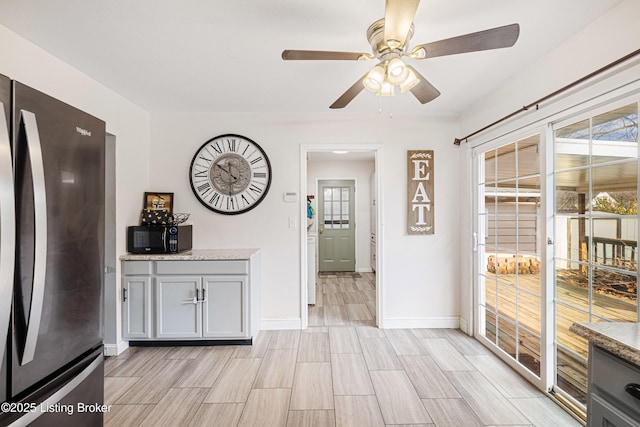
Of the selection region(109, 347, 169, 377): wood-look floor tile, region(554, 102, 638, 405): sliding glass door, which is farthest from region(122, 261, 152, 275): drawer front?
region(554, 102, 638, 405): sliding glass door

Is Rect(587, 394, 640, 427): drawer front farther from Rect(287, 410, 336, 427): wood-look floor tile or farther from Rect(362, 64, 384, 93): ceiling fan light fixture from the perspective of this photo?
Rect(362, 64, 384, 93): ceiling fan light fixture

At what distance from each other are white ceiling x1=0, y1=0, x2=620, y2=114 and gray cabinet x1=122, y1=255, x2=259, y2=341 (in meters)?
1.62

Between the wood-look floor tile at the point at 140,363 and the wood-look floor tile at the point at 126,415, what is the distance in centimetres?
45

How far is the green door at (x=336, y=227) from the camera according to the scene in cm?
655

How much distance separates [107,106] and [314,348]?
113 inches

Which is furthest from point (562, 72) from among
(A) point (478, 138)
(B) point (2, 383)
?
(B) point (2, 383)

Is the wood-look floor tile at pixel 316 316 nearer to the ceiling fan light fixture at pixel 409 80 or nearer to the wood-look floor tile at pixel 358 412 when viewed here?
the wood-look floor tile at pixel 358 412

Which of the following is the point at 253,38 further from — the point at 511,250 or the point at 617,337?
the point at 511,250

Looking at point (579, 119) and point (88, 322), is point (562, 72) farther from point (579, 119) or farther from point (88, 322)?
point (88, 322)

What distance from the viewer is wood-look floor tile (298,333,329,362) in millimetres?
2678

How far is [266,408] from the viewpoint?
6.57 feet

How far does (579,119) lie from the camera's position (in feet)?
6.18

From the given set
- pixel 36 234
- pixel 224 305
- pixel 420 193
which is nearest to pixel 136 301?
pixel 224 305

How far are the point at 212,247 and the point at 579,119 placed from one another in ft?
10.7
